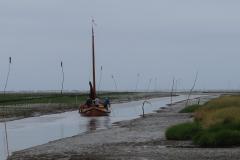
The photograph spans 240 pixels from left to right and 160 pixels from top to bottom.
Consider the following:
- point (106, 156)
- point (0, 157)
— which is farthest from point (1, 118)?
point (106, 156)

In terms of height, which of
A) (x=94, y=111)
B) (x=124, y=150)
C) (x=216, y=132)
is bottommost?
(x=124, y=150)

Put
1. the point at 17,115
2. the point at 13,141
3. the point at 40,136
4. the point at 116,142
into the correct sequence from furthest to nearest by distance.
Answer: the point at 17,115, the point at 40,136, the point at 13,141, the point at 116,142

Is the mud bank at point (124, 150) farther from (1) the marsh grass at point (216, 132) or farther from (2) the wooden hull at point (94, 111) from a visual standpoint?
(2) the wooden hull at point (94, 111)

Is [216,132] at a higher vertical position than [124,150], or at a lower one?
higher

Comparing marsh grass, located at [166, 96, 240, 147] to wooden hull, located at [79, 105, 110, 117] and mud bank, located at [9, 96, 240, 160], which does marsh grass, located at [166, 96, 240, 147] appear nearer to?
mud bank, located at [9, 96, 240, 160]

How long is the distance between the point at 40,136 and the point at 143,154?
1634 centimetres

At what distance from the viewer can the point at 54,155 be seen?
2475 cm

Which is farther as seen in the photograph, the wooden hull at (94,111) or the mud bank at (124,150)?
the wooden hull at (94,111)

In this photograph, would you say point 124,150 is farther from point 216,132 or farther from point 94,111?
point 94,111

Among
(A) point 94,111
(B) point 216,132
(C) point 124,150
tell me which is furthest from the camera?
(A) point 94,111

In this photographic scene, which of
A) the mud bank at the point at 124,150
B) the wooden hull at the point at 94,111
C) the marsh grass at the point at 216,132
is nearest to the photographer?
the mud bank at the point at 124,150

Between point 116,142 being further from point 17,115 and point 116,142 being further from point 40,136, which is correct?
point 17,115

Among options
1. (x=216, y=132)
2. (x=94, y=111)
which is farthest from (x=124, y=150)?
(x=94, y=111)

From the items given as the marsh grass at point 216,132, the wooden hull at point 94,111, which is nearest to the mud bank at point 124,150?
the marsh grass at point 216,132
